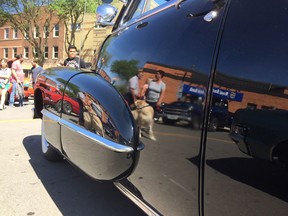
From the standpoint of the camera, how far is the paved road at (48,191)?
9.57ft

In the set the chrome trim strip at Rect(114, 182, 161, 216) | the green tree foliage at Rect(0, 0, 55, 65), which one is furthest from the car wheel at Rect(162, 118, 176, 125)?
the green tree foliage at Rect(0, 0, 55, 65)

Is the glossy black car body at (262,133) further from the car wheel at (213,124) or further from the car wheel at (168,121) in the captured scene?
the car wheel at (168,121)

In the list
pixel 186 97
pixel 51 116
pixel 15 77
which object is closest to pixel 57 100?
pixel 51 116

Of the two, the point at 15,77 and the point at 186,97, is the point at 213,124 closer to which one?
the point at 186,97

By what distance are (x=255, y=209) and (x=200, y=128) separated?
1.31ft

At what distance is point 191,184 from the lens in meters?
1.62

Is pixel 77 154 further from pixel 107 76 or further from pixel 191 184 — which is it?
pixel 191 184

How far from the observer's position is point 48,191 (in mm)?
3342

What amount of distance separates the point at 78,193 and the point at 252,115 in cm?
237

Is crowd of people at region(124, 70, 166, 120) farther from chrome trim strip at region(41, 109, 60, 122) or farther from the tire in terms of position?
chrome trim strip at region(41, 109, 60, 122)

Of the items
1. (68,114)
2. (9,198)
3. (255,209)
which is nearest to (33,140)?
(9,198)

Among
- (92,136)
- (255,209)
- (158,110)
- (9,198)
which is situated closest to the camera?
(255,209)

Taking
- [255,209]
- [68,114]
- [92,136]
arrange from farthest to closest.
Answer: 1. [68,114]
2. [92,136]
3. [255,209]

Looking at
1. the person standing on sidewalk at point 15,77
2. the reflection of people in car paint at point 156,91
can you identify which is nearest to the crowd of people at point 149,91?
the reflection of people in car paint at point 156,91
